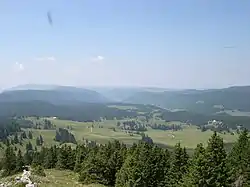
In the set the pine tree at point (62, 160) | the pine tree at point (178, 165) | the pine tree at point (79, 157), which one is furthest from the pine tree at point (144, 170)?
the pine tree at point (62, 160)

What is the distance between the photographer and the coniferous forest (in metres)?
44.2

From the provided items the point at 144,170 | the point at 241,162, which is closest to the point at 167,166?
the point at 144,170

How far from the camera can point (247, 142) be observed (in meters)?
75.9

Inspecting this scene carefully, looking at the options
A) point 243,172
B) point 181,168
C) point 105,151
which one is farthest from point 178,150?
point 105,151

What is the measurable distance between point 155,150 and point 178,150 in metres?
4.70

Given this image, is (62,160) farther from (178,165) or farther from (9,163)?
(178,165)

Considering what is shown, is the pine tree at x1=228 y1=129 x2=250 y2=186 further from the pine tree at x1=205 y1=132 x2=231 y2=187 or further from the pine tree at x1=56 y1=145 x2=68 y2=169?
the pine tree at x1=56 y1=145 x2=68 y2=169

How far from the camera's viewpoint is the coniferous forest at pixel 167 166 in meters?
44.2

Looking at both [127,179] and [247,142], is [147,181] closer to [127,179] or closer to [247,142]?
[127,179]

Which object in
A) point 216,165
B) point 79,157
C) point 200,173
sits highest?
point 216,165

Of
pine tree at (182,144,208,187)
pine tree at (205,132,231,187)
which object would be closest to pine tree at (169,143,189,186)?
pine tree at (182,144,208,187)

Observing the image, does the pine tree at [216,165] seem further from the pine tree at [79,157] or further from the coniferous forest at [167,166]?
the pine tree at [79,157]

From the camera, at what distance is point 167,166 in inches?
2682

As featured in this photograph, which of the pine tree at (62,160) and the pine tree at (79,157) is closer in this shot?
the pine tree at (79,157)
